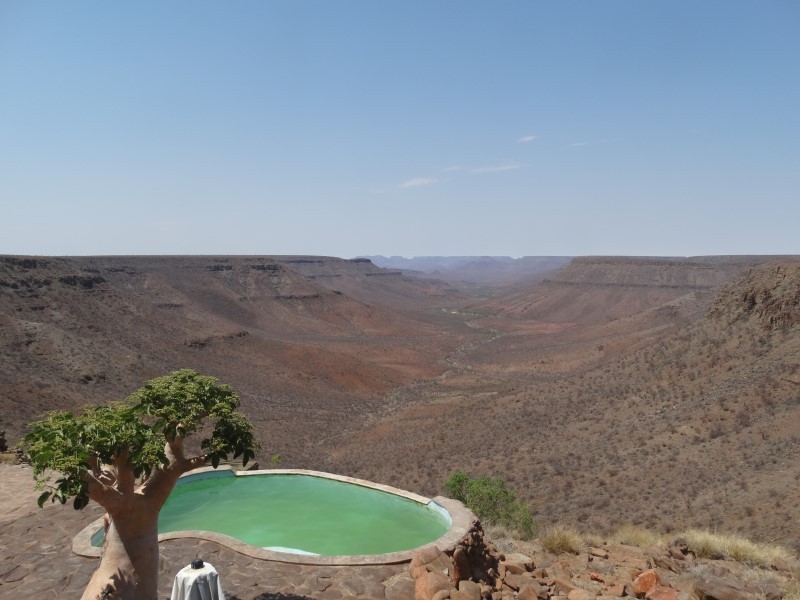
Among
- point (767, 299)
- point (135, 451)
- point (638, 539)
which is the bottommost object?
point (638, 539)

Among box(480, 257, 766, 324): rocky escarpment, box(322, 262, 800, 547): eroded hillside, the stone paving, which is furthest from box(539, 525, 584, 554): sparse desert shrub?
box(480, 257, 766, 324): rocky escarpment

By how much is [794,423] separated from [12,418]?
3118 cm

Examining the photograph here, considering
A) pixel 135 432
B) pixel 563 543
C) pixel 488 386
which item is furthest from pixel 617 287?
pixel 135 432

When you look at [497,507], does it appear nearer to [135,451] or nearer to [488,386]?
[135,451]

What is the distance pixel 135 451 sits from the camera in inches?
237

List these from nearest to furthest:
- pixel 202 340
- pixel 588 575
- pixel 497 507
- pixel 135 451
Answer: pixel 135 451 → pixel 588 575 → pixel 497 507 → pixel 202 340

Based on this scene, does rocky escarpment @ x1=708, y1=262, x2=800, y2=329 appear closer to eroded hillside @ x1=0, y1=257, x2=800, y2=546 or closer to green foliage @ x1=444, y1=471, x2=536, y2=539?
eroded hillside @ x1=0, y1=257, x2=800, y2=546

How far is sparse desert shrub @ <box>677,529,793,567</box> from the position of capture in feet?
33.4

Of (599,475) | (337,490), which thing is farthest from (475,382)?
(337,490)

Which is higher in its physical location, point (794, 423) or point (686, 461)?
point (794, 423)

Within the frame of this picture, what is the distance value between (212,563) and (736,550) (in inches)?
374

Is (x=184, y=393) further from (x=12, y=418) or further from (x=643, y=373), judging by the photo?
(x=643, y=373)

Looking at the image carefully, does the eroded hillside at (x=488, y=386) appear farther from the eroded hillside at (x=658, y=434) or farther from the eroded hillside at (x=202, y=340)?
the eroded hillside at (x=202, y=340)

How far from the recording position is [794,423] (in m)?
18.4
